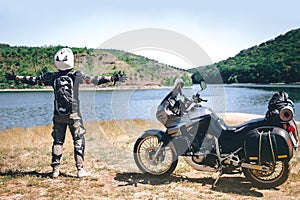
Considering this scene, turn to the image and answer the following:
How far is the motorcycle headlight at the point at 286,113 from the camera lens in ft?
16.5

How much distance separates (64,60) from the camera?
616 centimetres

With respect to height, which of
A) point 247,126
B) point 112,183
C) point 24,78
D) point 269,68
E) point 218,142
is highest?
point 269,68

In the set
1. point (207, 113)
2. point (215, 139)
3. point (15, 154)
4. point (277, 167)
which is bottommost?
point (15, 154)

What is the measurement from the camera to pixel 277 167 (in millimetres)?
5746

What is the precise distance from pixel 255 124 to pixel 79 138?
3144mm

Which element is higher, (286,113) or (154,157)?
(286,113)

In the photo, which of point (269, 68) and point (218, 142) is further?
point (269, 68)

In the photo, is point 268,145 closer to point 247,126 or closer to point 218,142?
point 247,126

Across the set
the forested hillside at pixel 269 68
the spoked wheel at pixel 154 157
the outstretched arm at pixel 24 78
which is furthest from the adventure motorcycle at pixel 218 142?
the forested hillside at pixel 269 68

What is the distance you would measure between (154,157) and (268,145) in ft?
6.62

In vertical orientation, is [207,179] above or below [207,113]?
below

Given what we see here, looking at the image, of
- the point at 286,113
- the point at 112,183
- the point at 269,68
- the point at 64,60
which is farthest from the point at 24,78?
the point at 269,68

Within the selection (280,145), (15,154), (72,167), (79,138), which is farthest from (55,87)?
(280,145)

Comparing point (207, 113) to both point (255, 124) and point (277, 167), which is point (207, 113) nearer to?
point (255, 124)
